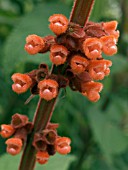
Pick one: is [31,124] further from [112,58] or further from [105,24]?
[112,58]

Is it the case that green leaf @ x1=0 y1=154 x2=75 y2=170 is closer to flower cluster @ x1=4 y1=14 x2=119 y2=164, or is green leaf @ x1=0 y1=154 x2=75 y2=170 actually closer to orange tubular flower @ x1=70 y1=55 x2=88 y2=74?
flower cluster @ x1=4 y1=14 x2=119 y2=164

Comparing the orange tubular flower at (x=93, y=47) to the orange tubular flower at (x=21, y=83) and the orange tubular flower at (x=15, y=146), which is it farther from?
the orange tubular flower at (x=15, y=146)

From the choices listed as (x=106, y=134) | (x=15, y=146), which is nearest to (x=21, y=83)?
(x=15, y=146)

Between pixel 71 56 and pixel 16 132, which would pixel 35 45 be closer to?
pixel 71 56

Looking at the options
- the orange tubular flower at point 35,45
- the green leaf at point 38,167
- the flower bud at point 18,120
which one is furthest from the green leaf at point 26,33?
the orange tubular flower at point 35,45

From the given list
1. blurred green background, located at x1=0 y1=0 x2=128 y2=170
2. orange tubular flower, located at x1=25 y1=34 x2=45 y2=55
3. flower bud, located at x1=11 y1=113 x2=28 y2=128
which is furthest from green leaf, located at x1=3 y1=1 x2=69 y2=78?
orange tubular flower, located at x1=25 y1=34 x2=45 y2=55
